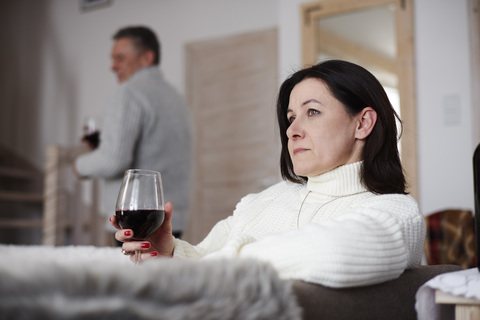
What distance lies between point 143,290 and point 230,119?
156 inches

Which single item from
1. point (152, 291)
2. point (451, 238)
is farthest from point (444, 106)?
point (152, 291)

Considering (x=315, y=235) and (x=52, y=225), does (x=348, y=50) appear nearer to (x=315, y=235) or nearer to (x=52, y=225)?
(x=52, y=225)

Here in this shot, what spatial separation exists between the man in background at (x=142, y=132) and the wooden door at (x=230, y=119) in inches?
65.6

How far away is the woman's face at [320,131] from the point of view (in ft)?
4.49

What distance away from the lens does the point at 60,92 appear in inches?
221

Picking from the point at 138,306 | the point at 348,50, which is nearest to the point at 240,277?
the point at 138,306

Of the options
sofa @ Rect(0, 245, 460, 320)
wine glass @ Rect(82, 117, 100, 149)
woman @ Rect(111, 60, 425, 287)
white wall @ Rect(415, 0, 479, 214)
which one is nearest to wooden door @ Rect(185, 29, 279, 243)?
white wall @ Rect(415, 0, 479, 214)

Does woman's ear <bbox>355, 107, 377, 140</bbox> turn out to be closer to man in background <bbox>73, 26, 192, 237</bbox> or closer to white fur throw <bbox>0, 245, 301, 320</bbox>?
white fur throw <bbox>0, 245, 301, 320</bbox>

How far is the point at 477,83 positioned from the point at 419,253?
2.16 meters

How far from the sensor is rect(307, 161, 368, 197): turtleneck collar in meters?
1.34

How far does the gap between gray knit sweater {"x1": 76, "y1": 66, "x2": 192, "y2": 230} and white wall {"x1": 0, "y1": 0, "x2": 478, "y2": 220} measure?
2.70 ft

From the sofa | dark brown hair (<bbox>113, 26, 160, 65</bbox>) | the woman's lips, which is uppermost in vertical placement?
dark brown hair (<bbox>113, 26, 160, 65</bbox>)

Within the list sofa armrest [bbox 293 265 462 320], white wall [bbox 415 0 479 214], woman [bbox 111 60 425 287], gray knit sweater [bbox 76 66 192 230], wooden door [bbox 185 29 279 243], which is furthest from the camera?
wooden door [bbox 185 29 279 243]

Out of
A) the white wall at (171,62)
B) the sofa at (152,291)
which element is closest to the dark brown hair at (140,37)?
the white wall at (171,62)
